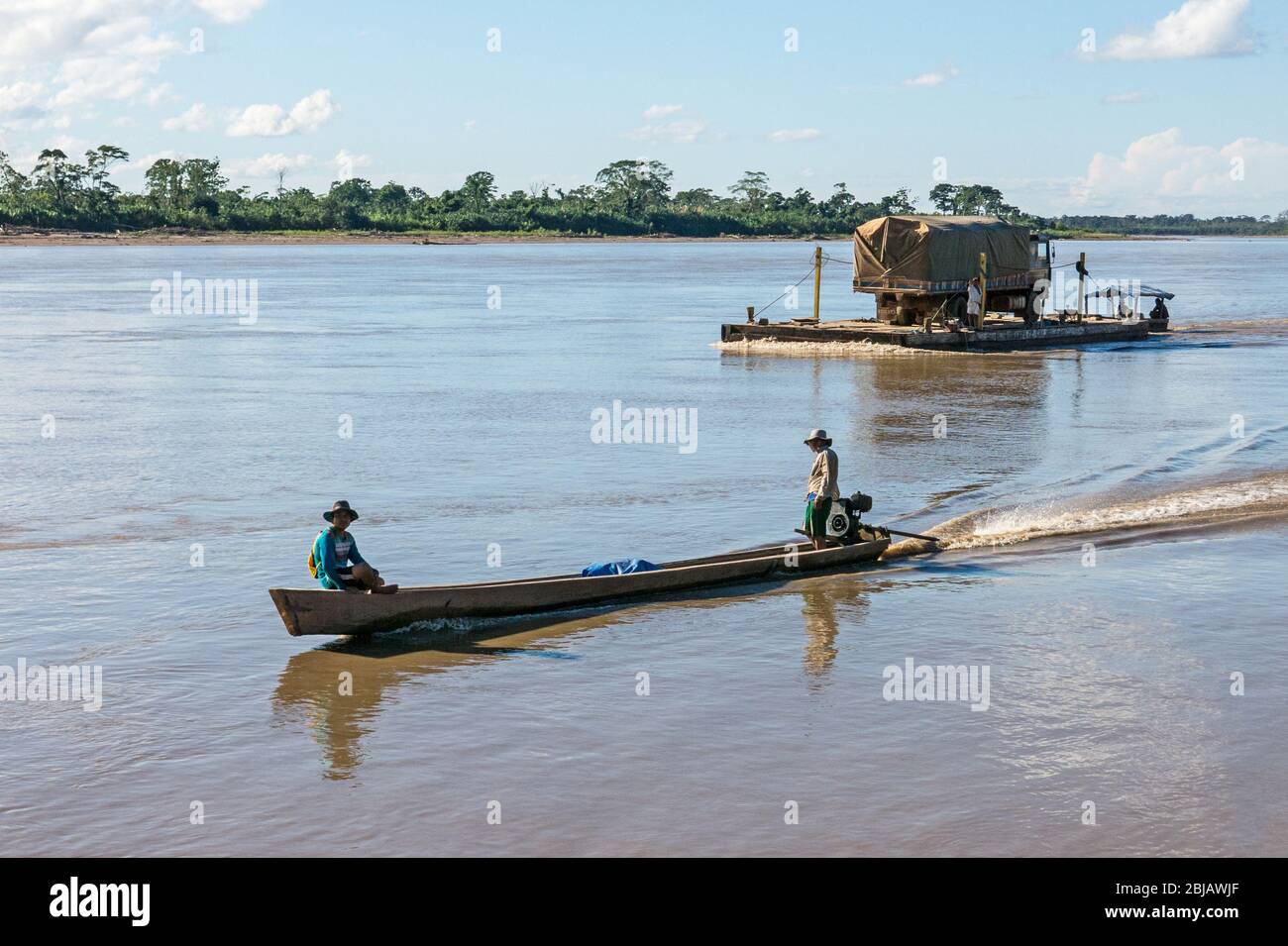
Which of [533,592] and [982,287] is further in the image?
[982,287]

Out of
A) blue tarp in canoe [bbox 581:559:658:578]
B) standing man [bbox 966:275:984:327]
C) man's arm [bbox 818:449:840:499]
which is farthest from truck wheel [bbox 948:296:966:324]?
blue tarp in canoe [bbox 581:559:658:578]

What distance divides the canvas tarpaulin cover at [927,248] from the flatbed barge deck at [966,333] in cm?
152

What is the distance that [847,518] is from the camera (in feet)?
53.2

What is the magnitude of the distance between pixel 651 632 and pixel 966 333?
91.9 feet

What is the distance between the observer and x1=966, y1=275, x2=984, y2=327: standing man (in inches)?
1607

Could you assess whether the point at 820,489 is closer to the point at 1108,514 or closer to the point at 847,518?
the point at 847,518

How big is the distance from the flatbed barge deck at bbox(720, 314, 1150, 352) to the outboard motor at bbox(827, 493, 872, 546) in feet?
77.4

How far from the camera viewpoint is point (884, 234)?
1570 inches

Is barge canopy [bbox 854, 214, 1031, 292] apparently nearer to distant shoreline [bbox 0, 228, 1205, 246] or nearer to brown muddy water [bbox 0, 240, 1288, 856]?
brown muddy water [bbox 0, 240, 1288, 856]

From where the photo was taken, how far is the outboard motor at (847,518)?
52.6ft

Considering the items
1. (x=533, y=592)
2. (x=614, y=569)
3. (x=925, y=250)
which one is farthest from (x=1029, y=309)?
(x=533, y=592)

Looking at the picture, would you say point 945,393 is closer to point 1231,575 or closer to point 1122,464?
point 1122,464

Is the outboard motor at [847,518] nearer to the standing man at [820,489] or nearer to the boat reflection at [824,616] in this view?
the standing man at [820,489]
